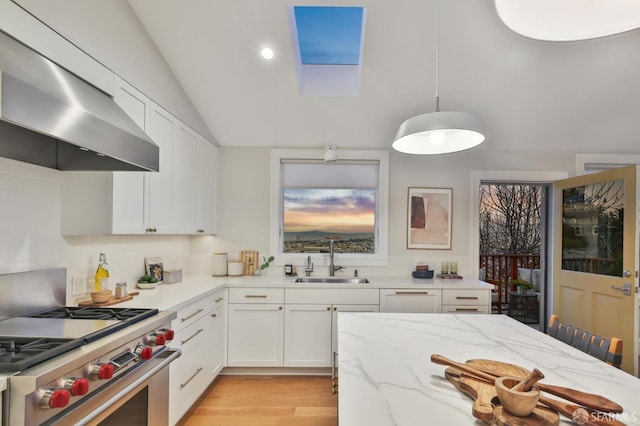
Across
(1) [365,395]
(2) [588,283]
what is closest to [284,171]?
(1) [365,395]

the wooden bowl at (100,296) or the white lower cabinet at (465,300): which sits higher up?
the wooden bowl at (100,296)

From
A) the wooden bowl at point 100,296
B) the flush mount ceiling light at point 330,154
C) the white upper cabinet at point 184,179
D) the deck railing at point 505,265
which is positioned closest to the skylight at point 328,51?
the flush mount ceiling light at point 330,154

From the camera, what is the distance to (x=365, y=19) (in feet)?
8.21

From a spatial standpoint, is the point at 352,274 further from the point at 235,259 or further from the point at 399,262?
the point at 235,259

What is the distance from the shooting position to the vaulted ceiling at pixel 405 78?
2.49 metres

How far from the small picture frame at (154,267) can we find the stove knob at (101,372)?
1630 millimetres

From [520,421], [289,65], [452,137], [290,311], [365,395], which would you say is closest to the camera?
[520,421]

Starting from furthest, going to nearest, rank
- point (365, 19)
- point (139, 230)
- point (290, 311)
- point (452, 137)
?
point (290, 311), point (365, 19), point (139, 230), point (452, 137)

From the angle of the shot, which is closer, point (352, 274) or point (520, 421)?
point (520, 421)

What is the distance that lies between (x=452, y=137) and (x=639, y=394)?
3.85 ft

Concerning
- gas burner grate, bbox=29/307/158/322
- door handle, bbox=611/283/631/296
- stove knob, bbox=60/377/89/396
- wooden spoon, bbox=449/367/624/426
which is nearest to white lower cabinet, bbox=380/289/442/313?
door handle, bbox=611/283/631/296

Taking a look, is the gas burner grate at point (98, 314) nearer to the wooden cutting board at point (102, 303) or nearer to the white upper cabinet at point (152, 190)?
the wooden cutting board at point (102, 303)

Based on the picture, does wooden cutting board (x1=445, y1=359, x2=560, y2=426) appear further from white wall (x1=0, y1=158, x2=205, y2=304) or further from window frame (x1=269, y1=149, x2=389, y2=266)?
window frame (x1=269, y1=149, x2=389, y2=266)

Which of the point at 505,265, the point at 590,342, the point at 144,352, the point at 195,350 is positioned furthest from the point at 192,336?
the point at 505,265
